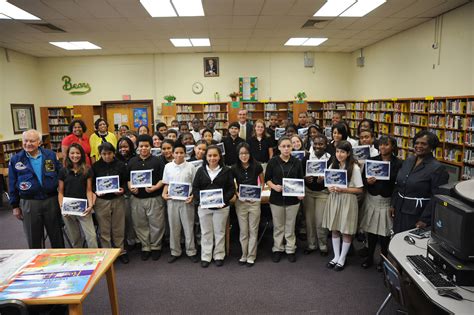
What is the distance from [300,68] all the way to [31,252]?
983cm

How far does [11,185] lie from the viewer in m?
3.33

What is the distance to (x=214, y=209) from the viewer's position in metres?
3.66

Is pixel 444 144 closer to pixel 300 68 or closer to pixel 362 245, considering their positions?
pixel 362 245

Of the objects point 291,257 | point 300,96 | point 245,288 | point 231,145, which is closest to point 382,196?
point 291,257

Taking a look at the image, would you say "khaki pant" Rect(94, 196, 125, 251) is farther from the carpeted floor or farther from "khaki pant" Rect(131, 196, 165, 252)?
the carpeted floor

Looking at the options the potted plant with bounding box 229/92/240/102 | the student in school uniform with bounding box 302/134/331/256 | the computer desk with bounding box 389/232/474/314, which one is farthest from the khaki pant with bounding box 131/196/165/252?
the potted plant with bounding box 229/92/240/102

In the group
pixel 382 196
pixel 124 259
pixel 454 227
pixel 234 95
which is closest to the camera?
pixel 454 227

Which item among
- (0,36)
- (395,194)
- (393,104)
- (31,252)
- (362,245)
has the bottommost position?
(362,245)

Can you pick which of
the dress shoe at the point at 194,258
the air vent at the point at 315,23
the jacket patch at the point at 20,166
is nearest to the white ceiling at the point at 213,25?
the air vent at the point at 315,23

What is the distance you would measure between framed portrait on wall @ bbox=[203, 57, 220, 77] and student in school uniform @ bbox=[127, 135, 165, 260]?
22.8 ft

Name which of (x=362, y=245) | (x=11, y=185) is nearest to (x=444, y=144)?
(x=362, y=245)

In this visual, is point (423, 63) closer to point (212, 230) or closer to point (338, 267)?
point (338, 267)

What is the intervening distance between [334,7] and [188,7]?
9.52 feet

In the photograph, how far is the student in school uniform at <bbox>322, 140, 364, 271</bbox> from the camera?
11.2 feet
